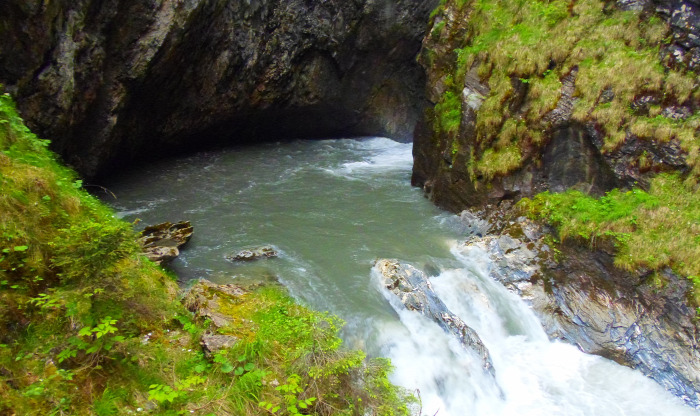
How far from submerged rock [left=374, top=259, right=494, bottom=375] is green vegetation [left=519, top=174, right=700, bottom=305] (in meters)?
3.10

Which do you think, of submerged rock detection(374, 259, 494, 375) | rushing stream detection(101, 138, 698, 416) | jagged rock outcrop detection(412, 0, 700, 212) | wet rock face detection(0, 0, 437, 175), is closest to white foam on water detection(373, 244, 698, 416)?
rushing stream detection(101, 138, 698, 416)

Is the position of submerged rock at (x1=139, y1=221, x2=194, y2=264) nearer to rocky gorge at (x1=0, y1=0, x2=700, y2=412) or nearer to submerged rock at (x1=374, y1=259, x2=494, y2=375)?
rocky gorge at (x1=0, y1=0, x2=700, y2=412)

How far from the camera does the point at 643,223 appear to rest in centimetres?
807

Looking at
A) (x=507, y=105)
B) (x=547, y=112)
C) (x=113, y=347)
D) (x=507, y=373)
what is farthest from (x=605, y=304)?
(x=113, y=347)

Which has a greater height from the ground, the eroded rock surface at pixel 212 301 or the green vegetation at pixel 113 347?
the green vegetation at pixel 113 347

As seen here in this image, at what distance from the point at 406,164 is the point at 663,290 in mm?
9606

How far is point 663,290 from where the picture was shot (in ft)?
24.2

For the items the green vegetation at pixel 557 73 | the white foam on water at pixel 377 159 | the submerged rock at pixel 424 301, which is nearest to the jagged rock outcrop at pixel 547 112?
the green vegetation at pixel 557 73

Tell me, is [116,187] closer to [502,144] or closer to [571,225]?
[502,144]

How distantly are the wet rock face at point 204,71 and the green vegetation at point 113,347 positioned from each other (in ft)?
17.3

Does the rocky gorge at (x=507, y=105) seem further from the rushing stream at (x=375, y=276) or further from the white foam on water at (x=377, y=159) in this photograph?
the white foam on water at (x=377, y=159)

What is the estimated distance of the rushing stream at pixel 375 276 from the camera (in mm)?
6570

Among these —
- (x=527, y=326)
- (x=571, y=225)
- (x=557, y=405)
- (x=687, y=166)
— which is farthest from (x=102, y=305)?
(x=687, y=166)

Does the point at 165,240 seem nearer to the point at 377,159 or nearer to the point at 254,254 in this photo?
the point at 254,254
